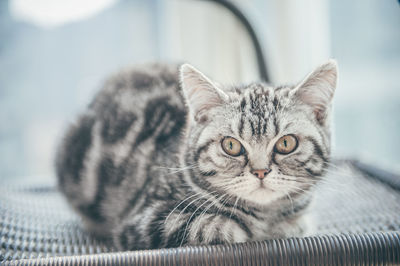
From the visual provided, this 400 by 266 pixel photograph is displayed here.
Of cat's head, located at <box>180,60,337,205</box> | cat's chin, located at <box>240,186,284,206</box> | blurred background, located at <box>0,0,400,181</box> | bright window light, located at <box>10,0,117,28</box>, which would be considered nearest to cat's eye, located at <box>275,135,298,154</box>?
cat's head, located at <box>180,60,337,205</box>

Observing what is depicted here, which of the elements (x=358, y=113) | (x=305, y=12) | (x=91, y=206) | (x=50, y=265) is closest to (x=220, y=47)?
(x=305, y=12)

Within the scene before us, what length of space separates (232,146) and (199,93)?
17 cm

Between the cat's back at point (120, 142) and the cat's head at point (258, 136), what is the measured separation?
158 millimetres

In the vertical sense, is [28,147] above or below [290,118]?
below

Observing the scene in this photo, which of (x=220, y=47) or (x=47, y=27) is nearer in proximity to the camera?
(x=47, y=27)

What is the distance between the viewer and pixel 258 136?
863 millimetres

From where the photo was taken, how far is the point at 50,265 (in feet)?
2.11

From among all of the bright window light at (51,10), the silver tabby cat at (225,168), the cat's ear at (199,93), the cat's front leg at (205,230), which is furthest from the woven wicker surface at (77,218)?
the bright window light at (51,10)

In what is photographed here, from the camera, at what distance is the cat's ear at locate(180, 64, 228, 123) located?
92 cm

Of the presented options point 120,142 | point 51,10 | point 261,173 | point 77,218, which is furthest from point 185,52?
point 261,173

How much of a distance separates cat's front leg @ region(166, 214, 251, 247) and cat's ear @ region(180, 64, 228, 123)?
277 mm

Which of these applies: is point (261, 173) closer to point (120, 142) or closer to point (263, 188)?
point (263, 188)

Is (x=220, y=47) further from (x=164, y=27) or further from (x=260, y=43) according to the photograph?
(x=260, y=43)

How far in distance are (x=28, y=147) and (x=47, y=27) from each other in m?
0.74
